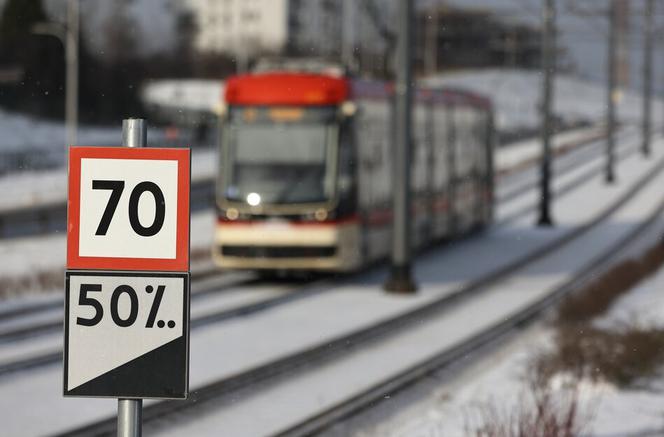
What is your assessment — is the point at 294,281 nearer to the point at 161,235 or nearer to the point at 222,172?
the point at 222,172

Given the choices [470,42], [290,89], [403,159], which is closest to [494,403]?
[403,159]

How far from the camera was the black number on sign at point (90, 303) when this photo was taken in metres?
4.55

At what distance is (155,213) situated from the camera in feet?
14.9

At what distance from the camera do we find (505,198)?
46.5 metres

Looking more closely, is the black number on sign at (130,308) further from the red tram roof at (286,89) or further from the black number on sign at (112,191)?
the red tram roof at (286,89)

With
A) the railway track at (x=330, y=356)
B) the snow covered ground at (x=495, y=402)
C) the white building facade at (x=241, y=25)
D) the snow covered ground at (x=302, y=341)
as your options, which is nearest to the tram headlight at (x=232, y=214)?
the snow covered ground at (x=302, y=341)

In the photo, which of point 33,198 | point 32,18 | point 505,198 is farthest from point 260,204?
point 32,18

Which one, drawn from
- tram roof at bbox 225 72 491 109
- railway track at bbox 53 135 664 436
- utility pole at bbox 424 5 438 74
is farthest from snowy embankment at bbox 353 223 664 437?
utility pole at bbox 424 5 438 74

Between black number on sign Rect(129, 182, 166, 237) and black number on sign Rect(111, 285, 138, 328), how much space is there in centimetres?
19

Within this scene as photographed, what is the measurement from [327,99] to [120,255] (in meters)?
15.4

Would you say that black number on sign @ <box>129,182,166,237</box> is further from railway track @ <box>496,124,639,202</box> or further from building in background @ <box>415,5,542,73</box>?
railway track @ <box>496,124,639,202</box>

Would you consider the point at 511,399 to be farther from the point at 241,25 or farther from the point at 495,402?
the point at 241,25

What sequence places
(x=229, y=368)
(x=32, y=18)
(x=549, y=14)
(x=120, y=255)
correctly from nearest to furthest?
1. (x=120, y=255)
2. (x=229, y=368)
3. (x=549, y=14)
4. (x=32, y=18)

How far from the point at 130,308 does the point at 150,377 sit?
0.24 metres
